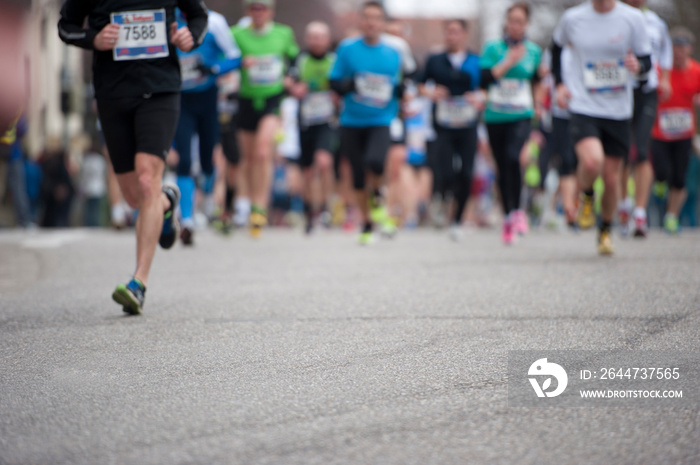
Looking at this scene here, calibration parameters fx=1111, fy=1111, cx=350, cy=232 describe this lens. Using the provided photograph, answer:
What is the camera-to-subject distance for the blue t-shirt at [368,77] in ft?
39.4

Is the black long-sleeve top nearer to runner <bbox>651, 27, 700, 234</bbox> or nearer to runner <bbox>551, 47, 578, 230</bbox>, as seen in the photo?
runner <bbox>651, 27, 700, 234</bbox>

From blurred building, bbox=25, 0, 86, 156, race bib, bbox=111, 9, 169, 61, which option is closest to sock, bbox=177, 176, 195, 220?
race bib, bbox=111, 9, 169, 61

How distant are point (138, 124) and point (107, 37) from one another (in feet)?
1.65

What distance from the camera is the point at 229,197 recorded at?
43.4 feet

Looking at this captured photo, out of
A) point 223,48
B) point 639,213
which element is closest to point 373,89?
point 223,48

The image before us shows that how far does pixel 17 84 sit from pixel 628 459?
3.31m

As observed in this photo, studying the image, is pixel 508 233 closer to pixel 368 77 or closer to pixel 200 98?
pixel 368 77

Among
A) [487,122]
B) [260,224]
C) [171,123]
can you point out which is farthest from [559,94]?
[260,224]

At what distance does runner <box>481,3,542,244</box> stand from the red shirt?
2144mm

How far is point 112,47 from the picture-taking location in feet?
20.3

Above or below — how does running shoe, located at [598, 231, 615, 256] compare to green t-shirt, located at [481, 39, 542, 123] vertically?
below

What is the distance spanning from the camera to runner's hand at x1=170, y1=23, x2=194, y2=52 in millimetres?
6191

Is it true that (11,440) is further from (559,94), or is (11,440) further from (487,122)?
(487,122)

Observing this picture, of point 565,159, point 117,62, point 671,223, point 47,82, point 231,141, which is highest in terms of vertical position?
point 117,62
